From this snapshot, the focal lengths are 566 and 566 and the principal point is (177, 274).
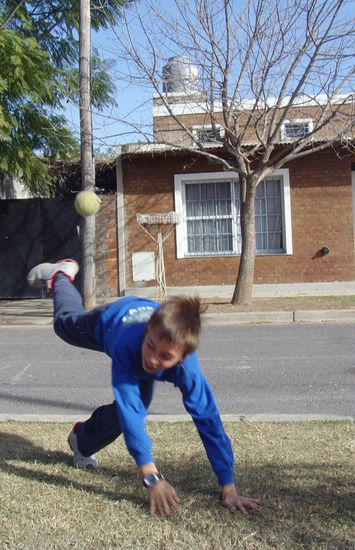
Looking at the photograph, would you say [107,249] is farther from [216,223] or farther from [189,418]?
[189,418]

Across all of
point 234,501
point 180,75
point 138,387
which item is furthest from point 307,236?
point 138,387

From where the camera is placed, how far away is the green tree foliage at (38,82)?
11383 millimetres

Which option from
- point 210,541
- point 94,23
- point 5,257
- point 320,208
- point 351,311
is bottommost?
point 210,541

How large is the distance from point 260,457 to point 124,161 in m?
12.1

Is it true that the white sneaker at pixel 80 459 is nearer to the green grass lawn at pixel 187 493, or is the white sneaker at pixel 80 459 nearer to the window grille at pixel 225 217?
the green grass lawn at pixel 187 493

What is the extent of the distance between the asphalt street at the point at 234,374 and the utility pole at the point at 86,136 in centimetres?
246

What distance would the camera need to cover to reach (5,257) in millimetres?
15234

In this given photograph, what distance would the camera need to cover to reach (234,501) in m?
2.87

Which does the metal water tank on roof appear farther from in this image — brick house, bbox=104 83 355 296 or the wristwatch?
the wristwatch

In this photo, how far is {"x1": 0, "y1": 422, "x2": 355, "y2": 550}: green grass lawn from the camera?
262cm

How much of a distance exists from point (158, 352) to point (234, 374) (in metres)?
4.20

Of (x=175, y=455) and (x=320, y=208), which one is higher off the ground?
(x=320, y=208)

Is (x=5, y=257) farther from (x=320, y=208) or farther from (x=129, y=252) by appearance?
(x=320, y=208)

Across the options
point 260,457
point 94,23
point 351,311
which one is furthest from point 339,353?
point 94,23
